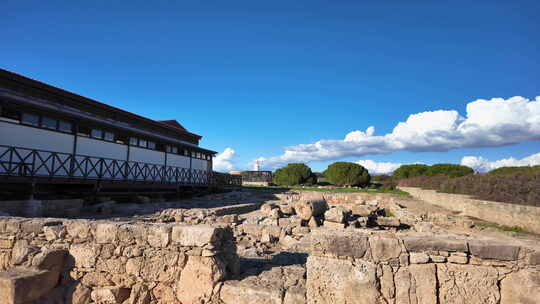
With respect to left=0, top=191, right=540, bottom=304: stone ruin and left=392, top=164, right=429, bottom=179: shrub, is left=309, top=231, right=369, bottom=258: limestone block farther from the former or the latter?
left=392, top=164, right=429, bottom=179: shrub

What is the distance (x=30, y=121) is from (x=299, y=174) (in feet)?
106

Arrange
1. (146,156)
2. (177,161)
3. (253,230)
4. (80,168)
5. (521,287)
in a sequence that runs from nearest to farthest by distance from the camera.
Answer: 1. (521,287)
2. (253,230)
3. (80,168)
4. (146,156)
5. (177,161)

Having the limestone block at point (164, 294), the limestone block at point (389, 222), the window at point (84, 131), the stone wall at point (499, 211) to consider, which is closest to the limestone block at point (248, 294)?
the limestone block at point (164, 294)

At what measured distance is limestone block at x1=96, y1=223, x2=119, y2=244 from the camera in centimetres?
383

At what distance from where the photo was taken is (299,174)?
131 ft

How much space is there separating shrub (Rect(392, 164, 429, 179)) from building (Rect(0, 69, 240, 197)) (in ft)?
129

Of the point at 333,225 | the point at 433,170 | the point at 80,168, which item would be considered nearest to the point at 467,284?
the point at 333,225

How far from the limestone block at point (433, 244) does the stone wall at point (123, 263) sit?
2268mm

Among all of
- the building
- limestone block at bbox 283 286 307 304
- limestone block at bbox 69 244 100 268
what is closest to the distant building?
the building

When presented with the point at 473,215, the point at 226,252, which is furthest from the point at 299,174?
the point at 226,252

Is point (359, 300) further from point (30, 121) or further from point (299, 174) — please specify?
point (299, 174)

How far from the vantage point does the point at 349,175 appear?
38250 millimetres

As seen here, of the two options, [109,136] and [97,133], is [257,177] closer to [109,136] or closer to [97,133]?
[109,136]

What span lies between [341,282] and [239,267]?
160 cm
